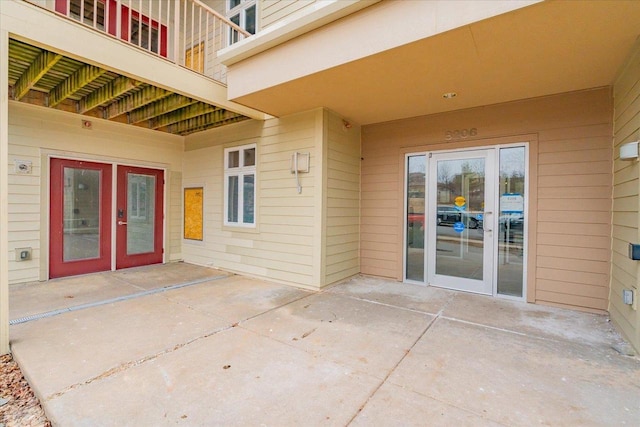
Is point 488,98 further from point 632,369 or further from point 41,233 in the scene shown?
point 41,233

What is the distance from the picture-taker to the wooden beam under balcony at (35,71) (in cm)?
332

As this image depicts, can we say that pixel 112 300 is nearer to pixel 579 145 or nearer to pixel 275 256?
pixel 275 256

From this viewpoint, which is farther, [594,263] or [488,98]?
[488,98]

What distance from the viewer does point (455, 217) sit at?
447 centimetres

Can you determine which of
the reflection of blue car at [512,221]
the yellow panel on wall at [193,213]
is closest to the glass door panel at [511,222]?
the reflection of blue car at [512,221]

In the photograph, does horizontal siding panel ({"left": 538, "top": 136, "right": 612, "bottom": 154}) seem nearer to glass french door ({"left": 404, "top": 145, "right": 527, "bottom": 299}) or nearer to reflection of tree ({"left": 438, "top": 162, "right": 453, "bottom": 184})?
glass french door ({"left": 404, "top": 145, "right": 527, "bottom": 299})

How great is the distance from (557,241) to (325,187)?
9.79ft

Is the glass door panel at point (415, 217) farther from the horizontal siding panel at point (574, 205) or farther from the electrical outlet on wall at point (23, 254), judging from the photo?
the electrical outlet on wall at point (23, 254)

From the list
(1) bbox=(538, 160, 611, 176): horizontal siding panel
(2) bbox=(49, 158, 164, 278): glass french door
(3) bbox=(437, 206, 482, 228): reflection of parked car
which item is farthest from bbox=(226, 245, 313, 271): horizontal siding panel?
(1) bbox=(538, 160, 611, 176): horizontal siding panel

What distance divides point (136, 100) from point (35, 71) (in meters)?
1.13

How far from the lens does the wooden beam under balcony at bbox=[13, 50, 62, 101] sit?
10.9 feet

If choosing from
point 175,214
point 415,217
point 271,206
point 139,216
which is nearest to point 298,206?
point 271,206

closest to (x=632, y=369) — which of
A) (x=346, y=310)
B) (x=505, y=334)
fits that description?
(x=505, y=334)

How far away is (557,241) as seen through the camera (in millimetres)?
3764
